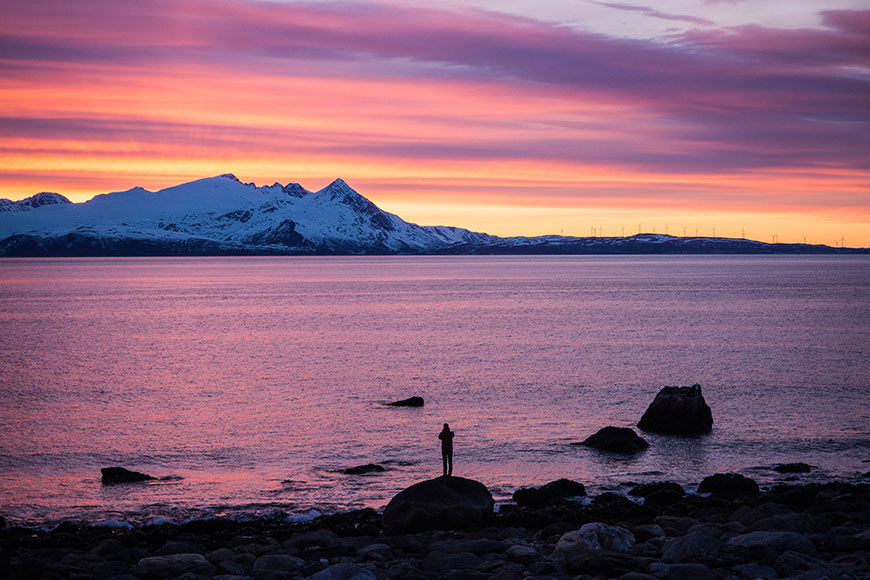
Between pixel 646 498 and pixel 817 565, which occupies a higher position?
pixel 817 565

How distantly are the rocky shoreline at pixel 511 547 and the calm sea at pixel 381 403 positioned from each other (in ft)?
13.0

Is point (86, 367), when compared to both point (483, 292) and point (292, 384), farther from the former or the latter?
point (483, 292)

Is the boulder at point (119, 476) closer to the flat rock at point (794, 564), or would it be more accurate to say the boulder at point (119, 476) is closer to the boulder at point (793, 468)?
the flat rock at point (794, 564)

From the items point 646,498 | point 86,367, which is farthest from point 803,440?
point 86,367

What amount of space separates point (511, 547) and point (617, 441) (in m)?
17.8

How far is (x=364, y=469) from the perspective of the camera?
3136cm

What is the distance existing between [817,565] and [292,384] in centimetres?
4179

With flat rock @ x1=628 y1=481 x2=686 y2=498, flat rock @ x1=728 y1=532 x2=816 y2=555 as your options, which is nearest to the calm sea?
flat rock @ x1=628 y1=481 x2=686 y2=498

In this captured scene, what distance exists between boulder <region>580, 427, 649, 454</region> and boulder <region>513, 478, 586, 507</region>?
22.1 ft

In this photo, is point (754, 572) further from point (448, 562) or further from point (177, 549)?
point (177, 549)

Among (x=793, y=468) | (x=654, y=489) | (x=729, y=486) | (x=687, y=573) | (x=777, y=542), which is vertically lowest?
(x=793, y=468)

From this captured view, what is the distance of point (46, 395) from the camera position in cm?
4972

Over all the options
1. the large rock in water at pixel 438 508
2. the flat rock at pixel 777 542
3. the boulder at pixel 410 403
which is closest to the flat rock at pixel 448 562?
the large rock in water at pixel 438 508

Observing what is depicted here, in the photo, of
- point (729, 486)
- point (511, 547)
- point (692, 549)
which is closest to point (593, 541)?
point (511, 547)
